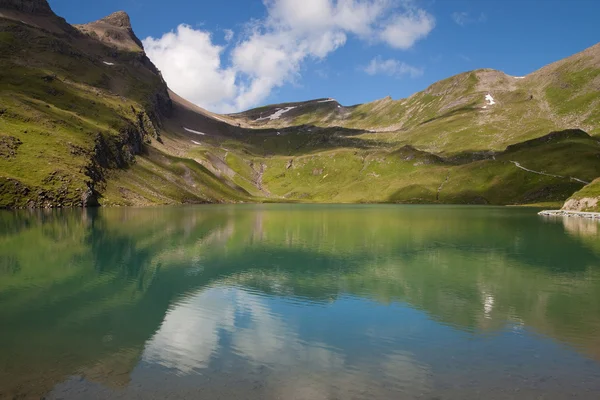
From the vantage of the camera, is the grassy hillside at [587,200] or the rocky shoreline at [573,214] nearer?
the rocky shoreline at [573,214]

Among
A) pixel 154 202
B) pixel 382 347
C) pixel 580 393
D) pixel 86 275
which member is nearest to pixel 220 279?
pixel 86 275

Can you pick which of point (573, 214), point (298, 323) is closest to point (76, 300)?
point (298, 323)

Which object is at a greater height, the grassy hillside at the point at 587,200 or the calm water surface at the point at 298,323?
the grassy hillside at the point at 587,200

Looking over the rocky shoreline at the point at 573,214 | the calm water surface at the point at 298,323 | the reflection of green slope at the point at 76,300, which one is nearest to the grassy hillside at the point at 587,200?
the rocky shoreline at the point at 573,214

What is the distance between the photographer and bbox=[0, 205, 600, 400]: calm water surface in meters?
17.0

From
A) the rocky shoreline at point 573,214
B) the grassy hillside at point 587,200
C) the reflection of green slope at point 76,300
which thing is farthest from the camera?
the grassy hillside at point 587,200

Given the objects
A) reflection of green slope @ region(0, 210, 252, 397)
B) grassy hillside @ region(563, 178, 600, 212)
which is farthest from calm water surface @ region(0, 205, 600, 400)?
grassy hillside @ region(563, 178, 600, 212)

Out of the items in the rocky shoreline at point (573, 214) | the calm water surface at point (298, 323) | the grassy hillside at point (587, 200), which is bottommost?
the calm water surface at point (298, 323)

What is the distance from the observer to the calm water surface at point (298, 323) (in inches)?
671

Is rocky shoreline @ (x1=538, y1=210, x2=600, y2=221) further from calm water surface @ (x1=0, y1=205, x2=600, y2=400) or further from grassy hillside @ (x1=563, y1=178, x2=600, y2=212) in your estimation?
calm water surface @ (x1=0, y1=205, x2=600, y2=400)

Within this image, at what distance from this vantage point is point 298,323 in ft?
85.0

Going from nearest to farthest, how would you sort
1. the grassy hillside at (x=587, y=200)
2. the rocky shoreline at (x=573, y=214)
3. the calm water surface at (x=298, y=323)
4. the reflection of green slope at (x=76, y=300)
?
1. the calm water surface at (x=298, y=323)
2. the reflection of green slope at (x=76, y=300)
3. the rocky shoreline at (x=573, y=214)
4. the grassy hillside at (x=587, y=200)

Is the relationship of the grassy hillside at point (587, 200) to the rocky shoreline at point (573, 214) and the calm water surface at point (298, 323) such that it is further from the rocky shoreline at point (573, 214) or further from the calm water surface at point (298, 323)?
the calm water surface at point (298, 323)

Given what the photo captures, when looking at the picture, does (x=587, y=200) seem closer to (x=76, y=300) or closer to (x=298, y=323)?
(x=298, y=323)
